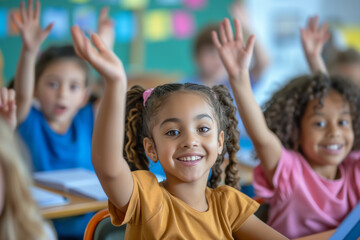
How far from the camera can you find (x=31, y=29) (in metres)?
1.91

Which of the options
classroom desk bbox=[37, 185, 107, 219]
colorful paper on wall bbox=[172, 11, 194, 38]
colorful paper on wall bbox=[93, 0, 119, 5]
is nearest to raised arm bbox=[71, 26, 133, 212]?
classroom desk bbox=[37, 185, 107, 219]

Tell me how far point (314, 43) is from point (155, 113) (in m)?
1.17

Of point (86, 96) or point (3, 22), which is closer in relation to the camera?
point (86, 96)

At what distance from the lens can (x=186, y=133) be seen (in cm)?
113

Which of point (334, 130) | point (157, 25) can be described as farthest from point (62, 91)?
point (157, 25)

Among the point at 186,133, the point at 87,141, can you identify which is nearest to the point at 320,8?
the point at 87,141

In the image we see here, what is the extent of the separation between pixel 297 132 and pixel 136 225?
84 cm

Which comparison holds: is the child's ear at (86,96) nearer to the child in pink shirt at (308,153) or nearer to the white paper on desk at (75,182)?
the white paper on desk at (75,182)

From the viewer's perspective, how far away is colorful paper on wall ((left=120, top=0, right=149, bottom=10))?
6.05 m

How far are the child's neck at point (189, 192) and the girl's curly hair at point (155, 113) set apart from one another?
0.46 ft

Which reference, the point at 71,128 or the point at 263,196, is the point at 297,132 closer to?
the point at 263,196

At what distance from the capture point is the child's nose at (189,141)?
3.67 ft

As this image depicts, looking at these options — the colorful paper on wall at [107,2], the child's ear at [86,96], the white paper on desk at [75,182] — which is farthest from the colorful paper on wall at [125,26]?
the white paper on desk at [75,182]

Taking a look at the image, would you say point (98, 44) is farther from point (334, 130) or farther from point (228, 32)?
point (334, 130)
